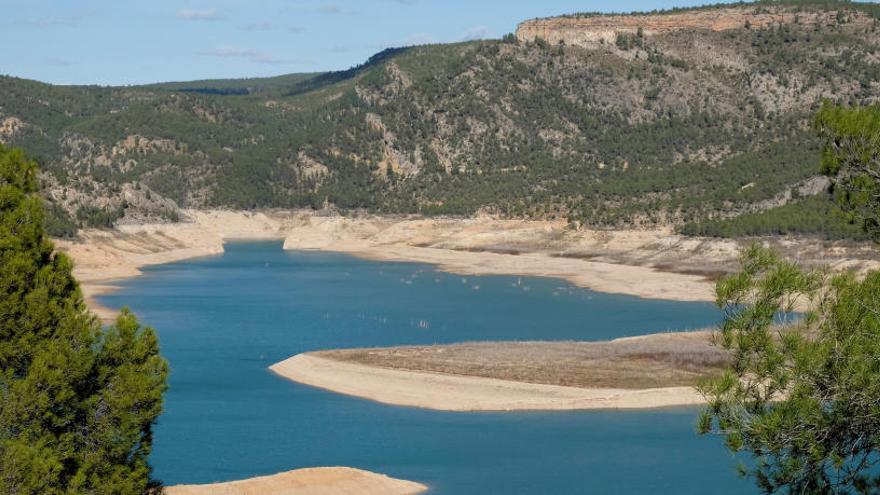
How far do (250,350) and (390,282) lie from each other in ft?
203

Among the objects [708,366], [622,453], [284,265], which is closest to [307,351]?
[708,366]

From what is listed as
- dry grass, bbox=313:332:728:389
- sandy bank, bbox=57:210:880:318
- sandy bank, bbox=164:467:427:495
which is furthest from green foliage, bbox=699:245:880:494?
sandy bank, bbox=57:210:880:318

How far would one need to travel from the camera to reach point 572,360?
82.2 meters

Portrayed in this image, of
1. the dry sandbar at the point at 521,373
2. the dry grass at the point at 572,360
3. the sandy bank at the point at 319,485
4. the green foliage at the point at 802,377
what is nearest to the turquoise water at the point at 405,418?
the dry sandbar at the point at 521,373

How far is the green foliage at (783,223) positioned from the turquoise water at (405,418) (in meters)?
30.4

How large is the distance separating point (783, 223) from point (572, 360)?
8122 centimetres

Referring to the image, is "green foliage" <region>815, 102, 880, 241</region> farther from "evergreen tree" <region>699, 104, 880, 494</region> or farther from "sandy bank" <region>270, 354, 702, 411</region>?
"sandy bank" <region>270, 354, 702, 411</region>

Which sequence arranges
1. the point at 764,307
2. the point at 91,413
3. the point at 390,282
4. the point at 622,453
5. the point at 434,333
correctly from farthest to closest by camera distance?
the point at 390,282 < the point at 434,333 < the point at 622,453 < the point at 91,413 < the point at 764,307

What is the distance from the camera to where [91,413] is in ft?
118

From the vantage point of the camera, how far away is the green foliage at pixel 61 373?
33938 millimetres

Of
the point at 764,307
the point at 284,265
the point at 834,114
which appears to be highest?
the point at 834,114

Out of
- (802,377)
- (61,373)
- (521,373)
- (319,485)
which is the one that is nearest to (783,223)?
(521,373)

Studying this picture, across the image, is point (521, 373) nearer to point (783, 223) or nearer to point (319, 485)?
point (319, 485)

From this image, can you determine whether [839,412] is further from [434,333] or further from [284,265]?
[284,265]
